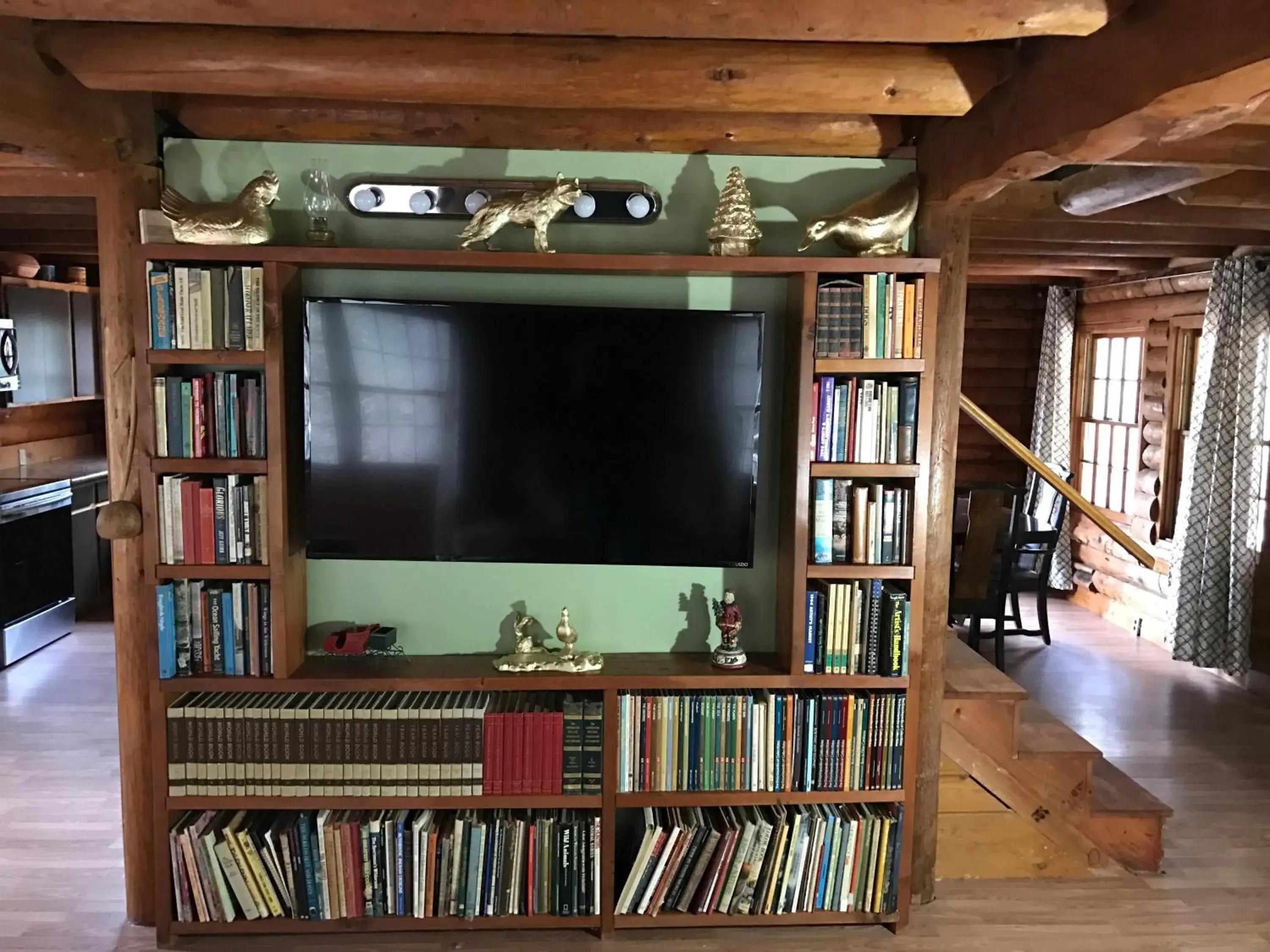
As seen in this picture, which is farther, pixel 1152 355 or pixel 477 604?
pixel 1152 355

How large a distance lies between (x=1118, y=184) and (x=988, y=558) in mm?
2148

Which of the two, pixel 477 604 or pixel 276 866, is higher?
pixel 477 604

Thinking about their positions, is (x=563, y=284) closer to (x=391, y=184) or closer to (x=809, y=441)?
(x=391, y=184)

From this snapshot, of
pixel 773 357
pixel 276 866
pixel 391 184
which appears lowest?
pixel 276 866

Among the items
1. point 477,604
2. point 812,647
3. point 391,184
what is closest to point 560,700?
point 477,604

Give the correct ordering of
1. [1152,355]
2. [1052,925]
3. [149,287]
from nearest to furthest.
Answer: [149,287]
[1052,925]
[1152,355]

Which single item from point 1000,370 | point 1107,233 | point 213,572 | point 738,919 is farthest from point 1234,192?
point 1000,370

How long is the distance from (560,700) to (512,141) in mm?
1506

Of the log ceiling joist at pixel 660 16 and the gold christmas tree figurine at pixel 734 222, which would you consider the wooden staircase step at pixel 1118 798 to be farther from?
the log ceiling joist at pixel 660 16

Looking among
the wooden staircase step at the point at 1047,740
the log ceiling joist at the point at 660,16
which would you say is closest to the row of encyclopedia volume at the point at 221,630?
the log ceiling joist at the point at 660,16

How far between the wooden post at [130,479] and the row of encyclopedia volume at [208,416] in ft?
0.21

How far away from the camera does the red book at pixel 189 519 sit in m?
2.40

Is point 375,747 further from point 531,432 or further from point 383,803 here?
point 531,432

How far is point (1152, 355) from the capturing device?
5.53 m
